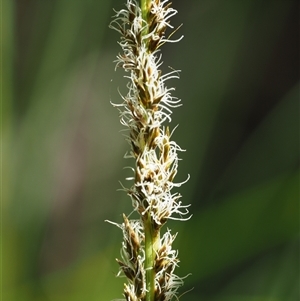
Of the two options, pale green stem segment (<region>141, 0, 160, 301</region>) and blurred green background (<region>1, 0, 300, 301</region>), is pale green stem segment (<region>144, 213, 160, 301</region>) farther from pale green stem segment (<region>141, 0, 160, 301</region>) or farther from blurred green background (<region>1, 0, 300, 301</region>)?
blurred green background (<region>1, 0, 300, 301</region>)

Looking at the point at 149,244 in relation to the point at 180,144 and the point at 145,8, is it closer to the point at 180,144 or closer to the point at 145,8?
the point at 145,8

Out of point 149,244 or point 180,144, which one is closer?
point 149,244

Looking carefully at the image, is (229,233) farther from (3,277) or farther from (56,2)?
(56,2)

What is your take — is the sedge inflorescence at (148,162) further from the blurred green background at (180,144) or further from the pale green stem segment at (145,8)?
the blurred green background at (180,144)

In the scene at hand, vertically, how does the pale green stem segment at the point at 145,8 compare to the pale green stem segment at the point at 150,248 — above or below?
above

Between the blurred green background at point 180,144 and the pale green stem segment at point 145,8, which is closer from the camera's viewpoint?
the pale green stem segment at point 145,8

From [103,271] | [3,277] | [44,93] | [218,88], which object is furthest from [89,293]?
[218,88]

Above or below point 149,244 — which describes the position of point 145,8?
above

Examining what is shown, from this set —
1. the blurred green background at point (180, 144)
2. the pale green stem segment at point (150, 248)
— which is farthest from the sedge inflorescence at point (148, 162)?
the blurred green background at point (180, 144)

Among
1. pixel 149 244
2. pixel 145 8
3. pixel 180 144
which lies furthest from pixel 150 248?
pixel 180 144
